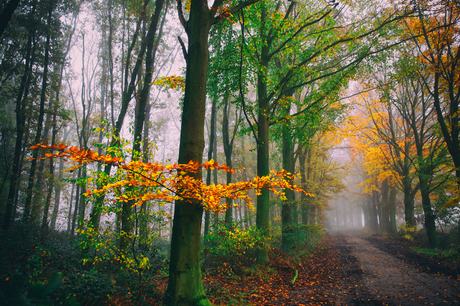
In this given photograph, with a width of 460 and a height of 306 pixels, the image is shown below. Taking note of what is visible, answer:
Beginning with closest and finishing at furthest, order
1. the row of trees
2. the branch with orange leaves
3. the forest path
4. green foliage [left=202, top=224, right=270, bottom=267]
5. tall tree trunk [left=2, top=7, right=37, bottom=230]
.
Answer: the branch with orange leaves
the forest path
green foliage [left=202, top=224, right=270, bottom=267]
tall tree trunk [left=2, top=7, right=37, bottom=230]
the row of trees

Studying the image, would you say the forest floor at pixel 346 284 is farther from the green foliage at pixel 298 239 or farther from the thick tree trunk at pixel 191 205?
Answer: the thick tree trunk at pixel 191 205

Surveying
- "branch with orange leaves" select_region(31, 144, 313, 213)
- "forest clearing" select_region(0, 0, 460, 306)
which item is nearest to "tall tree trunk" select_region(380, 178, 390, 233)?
"forest clearing" select_region(0, 0, 460, 306)

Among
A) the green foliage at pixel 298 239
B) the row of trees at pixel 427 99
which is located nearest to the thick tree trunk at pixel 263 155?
the green foliage at pixel 298 239

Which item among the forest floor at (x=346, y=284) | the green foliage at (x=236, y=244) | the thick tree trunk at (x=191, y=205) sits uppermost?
the thick tree trunk at (x=191, y=205)

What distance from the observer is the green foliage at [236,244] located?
20.1ft

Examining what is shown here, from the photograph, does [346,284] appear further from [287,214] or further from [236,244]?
[287,214]

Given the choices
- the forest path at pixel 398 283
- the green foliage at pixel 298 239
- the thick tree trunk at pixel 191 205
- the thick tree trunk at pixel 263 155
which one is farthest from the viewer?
the green foliage at pixel 298 239

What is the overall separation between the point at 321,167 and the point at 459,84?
9.34m

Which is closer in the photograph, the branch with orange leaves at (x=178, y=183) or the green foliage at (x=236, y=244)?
the branch with orange leaves at (x=178, y=183)

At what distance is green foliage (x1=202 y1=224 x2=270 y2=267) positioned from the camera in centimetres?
612

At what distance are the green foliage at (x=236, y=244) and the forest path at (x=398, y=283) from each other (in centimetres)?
240

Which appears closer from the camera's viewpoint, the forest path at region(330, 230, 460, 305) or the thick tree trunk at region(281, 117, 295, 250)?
the forest path at region(330, 230, 460, 305)

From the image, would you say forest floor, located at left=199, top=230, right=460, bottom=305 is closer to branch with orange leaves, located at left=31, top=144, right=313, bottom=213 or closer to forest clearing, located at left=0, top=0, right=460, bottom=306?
forest clearing, located at left=0, top=0, right=460, bottom=306

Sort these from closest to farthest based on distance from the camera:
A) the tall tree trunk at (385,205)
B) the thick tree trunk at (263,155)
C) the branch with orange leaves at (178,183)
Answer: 1. the branch with orange leaves at (178,183)
2. the thick tree trunk at (263,155)
3. the tall tree trunk at (385,205)
